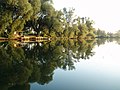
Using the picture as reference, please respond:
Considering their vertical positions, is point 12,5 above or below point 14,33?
above

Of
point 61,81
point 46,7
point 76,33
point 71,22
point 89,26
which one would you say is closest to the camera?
point 61,81

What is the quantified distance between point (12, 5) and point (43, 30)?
764 inches

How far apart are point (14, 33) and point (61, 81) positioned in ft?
143

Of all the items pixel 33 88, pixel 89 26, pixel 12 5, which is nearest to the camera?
pixel 33 88

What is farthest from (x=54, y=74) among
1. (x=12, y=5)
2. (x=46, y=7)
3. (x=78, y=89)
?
(x=46, y=7)

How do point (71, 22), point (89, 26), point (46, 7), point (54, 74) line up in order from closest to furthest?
1. point (54, 74)
2. point (46, 7)
3. point (71, 22)
4. point (89, 26)

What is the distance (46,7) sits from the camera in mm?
70062

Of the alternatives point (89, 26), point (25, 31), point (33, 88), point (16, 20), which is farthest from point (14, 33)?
point (89, 26)

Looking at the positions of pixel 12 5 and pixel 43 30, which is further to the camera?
pixel 43 30

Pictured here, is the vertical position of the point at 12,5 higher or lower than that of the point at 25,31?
higher

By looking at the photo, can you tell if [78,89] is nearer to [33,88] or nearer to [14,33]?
[33,88]

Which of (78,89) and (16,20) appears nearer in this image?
(78,89)

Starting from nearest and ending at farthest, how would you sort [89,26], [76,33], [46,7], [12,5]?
1. [12,5]
2. [46,7]
3. [76,33]
4. [89,26]

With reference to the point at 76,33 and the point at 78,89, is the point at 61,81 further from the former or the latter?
the point at 76,33
